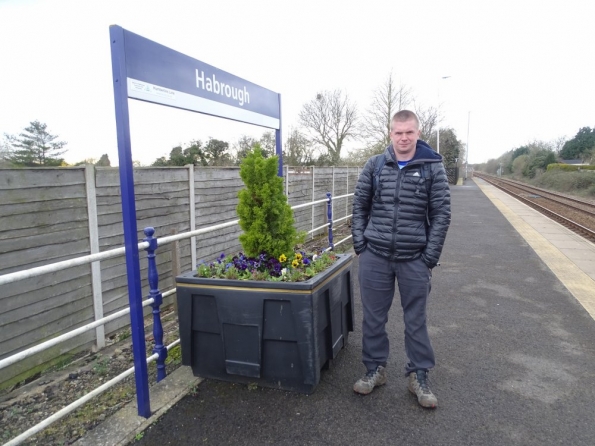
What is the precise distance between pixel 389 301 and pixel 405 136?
1.15 meters

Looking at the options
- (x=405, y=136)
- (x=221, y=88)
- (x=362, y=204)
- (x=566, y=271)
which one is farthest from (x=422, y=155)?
(x=566, y=271)

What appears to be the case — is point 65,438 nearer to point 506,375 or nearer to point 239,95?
point 239,95

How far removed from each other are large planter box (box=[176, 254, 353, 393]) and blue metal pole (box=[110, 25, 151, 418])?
0.42 meters

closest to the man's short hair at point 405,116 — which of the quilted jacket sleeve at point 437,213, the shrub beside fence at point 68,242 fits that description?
the quilted jacket sleeve at point 437,213

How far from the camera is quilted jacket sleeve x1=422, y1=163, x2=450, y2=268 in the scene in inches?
104

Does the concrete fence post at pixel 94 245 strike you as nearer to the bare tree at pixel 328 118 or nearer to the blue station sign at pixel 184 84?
the blue station sign at pixel 184 84

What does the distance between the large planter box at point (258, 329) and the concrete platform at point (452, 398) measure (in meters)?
0.16

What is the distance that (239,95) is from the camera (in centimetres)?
310

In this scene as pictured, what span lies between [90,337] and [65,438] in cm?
149

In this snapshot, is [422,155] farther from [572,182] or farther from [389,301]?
[572,182]

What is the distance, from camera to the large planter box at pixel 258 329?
2.62 m

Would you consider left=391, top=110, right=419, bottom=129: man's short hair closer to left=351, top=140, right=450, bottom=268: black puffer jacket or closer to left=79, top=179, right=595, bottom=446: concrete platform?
left=351, top=140, right=450, bottom=268: black puffer jacket

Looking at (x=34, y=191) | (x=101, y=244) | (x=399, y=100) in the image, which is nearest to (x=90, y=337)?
(x=101, y=244)

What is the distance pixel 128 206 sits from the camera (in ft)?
7.66
